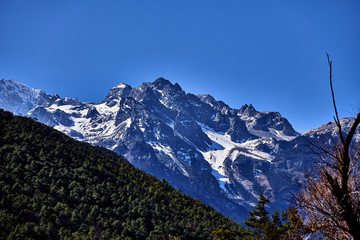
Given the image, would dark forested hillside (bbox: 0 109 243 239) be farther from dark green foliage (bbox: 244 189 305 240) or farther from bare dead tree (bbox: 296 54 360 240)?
bare dead tree (bbox: 296 54 360 240)

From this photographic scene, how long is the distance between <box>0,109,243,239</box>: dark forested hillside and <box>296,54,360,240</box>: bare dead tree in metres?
49.5

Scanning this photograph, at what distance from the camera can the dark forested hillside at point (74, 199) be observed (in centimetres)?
5474

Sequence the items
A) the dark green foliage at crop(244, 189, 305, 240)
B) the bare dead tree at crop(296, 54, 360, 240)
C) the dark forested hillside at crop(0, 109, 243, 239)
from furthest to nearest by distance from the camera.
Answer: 1. the dark forested hillside at crop(0, 109, 243, 239)
2. the dark green foliage at crop(244, 189, 305, 240)
3. the bare dead tree at crop(296, 54, 360, 240)

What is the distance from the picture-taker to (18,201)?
5481 cm

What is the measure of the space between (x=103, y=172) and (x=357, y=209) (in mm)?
101799

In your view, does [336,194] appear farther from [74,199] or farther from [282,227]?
[74,199]

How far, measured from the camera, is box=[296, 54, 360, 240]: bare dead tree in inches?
251

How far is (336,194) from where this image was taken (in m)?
6.58

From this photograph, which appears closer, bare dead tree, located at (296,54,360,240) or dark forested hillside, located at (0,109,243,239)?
bare dead tree, located at (296,54,360,240)

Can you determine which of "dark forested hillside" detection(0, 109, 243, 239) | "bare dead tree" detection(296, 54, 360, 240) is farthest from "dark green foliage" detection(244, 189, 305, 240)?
"dark forested hillside" detection(0, 109, 243, 239)

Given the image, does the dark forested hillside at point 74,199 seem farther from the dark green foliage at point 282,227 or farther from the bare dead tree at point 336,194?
the bare dead tree at point 336,194

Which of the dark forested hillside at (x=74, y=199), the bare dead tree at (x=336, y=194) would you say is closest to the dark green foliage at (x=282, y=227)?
the bare dead tree at (x=336, y=194)

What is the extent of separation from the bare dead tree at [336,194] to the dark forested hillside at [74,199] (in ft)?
162

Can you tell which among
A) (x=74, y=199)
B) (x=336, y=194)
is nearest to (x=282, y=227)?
(x=336, y=194)
